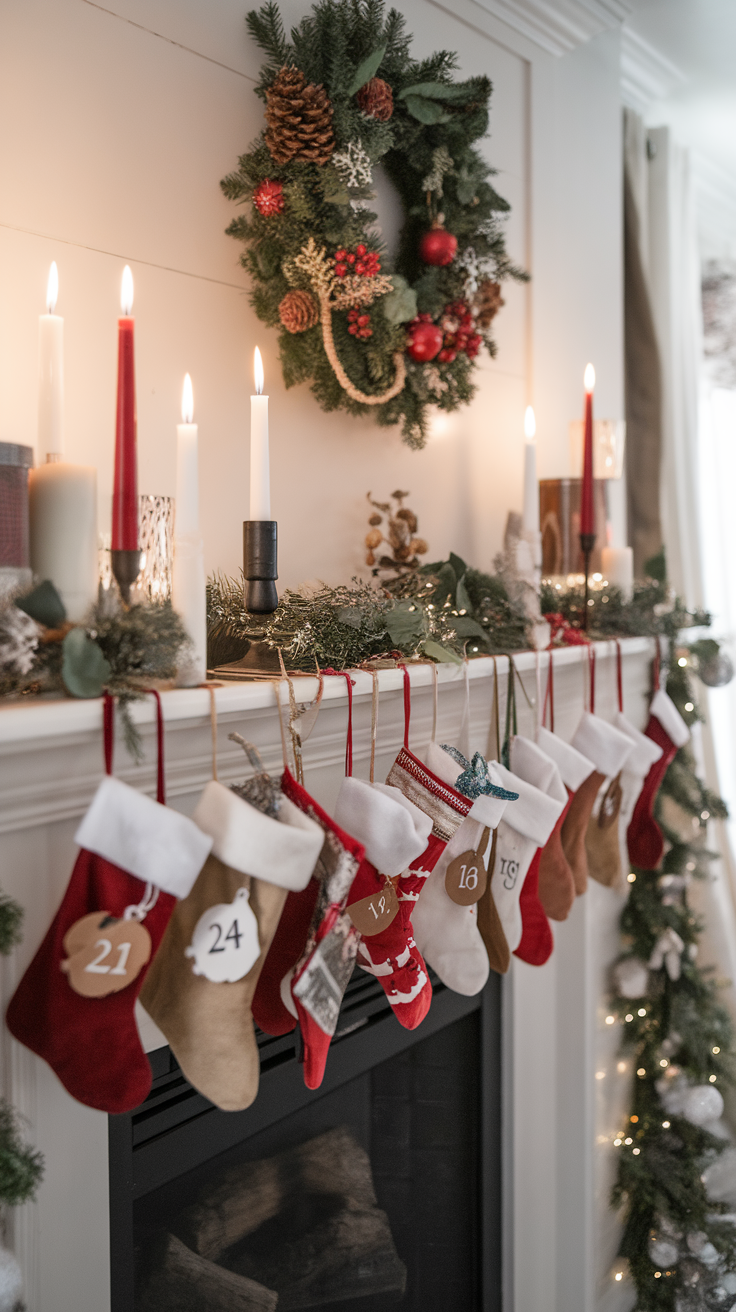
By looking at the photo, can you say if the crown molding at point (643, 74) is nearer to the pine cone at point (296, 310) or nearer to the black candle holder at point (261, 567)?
the pine cone at point (296, 310)

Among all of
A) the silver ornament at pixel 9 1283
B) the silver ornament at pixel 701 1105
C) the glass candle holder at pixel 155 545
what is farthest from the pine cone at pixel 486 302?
the silver ornament at pixel 701 1105

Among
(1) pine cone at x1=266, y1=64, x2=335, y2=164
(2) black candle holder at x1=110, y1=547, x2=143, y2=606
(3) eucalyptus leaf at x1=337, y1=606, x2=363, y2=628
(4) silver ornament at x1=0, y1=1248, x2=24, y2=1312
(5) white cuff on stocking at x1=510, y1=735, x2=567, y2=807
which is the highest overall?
(1) pine cone at x1=266, y1=64, x2=335, y2=164

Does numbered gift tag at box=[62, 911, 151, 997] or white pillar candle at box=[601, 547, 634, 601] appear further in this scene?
white pillar candle at box=[601, 547, 634, 601]

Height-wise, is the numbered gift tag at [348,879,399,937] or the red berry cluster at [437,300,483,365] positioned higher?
the red berry cluster at [437,300,483,365]

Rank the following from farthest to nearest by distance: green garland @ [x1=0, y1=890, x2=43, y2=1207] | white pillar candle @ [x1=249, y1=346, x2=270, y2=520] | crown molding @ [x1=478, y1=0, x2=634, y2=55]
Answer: crown molding @ [x1=478, y1=0, x2=634, y2=55]
white pillar candle @ [x1=249, y1=346, x2=270, y2=520]
green garland @ [x1=0, y1=890, x2=43, y2=1207]

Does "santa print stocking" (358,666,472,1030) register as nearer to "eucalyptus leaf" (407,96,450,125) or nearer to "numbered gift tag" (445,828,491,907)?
"numbered gift tag" (445,828,491,907)

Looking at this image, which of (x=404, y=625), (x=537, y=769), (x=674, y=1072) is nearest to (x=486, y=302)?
(x=404, y=625)

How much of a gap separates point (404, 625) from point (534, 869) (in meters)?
0.49

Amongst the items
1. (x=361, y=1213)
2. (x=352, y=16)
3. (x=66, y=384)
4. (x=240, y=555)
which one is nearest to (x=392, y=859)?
(x=240, y=555)

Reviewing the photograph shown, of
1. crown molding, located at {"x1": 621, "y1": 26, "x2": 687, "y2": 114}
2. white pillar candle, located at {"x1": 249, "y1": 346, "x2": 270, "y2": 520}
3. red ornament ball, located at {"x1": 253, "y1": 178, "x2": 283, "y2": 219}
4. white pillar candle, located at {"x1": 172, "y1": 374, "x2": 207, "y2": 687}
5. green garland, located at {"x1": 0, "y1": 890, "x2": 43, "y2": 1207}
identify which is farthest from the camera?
crown molding, located at {"x1": 621, "y1": 26, "x2": 687, "y2": 114}

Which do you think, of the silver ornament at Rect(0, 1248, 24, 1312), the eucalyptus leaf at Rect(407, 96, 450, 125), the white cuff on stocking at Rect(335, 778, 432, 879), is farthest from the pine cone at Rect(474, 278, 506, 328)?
the silver ornament at Rect(0, 1248, 24, 1312)

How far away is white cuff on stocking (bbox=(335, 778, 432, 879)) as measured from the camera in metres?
0.98

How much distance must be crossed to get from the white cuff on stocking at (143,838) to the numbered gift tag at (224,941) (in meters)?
0.05

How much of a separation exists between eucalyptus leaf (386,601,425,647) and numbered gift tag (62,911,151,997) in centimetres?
46
